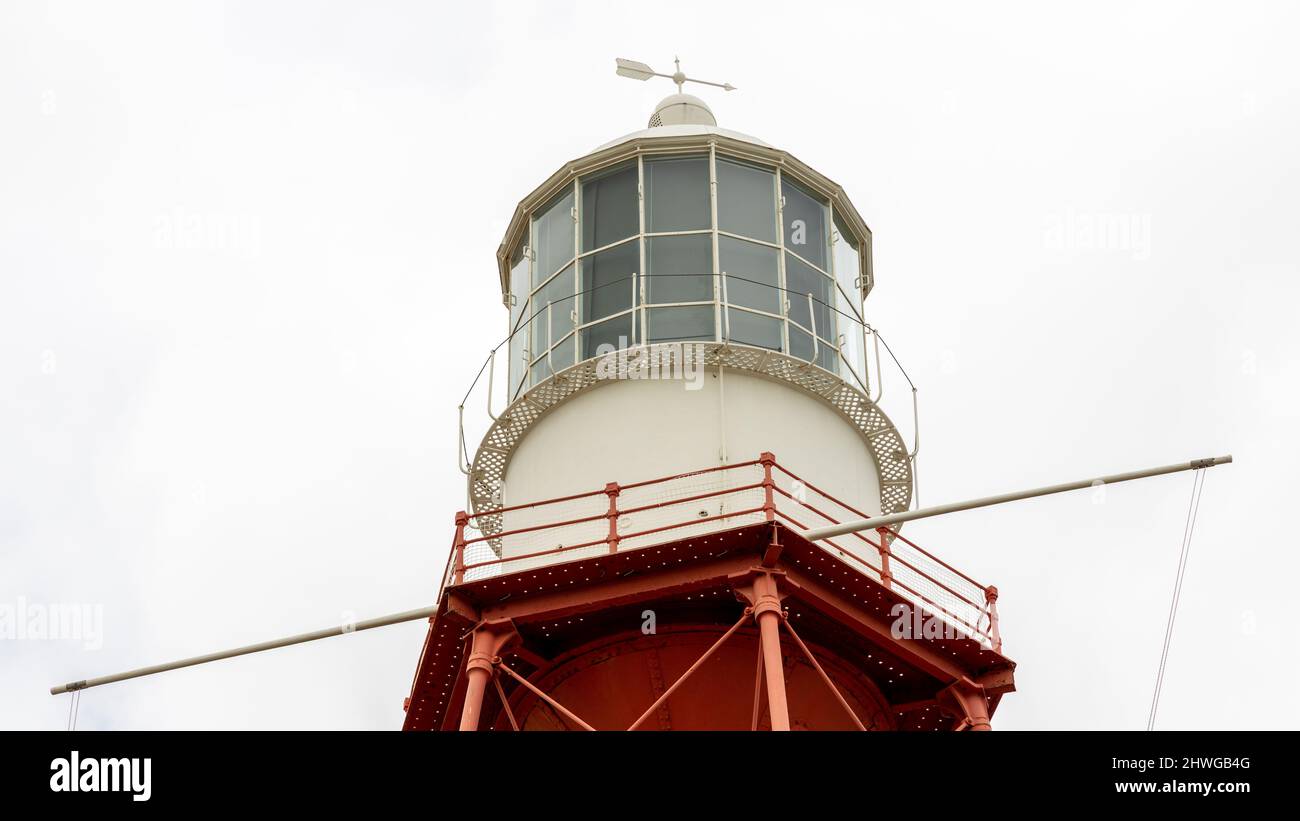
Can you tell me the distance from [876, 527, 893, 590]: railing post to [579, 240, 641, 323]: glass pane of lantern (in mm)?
4870

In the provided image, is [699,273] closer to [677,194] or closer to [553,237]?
[677,194]

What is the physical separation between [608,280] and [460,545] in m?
5.09

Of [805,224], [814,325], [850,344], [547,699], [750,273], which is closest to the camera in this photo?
[547,699]

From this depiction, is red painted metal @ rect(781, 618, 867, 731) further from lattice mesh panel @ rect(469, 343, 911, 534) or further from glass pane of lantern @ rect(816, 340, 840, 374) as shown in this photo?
glass pane of lantern @ rect(816, 340, 840, 374)

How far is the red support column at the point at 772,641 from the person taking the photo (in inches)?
787

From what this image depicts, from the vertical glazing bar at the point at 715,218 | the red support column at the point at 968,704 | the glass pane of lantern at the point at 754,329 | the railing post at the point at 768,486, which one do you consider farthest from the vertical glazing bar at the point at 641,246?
the red support column at the point at 968,704

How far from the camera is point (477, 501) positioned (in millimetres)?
26422

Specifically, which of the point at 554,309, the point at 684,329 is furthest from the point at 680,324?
the point at 554,309

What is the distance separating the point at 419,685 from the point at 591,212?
750cm

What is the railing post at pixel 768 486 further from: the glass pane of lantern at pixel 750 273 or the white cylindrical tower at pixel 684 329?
the glass pane of lantern at pixel 750 273

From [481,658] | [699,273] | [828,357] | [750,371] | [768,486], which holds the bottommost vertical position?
[481,658]

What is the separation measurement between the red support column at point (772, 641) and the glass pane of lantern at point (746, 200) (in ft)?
22.2

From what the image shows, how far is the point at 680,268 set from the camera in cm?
2603

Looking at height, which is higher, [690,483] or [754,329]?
[754,329]
